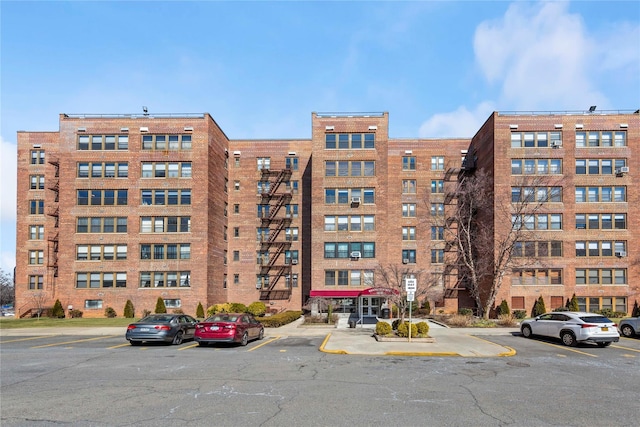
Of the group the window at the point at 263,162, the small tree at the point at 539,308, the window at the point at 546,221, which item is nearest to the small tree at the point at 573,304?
the small tree at the point at 539,308

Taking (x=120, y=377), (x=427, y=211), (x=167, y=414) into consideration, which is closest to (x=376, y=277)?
(x=427, y=211)

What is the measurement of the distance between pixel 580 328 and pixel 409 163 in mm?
32928

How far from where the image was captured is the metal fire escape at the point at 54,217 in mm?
48188

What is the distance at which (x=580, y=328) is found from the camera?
20797 mm

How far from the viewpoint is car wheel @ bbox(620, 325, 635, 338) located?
25875mm

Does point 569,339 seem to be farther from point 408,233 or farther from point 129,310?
point 129,310

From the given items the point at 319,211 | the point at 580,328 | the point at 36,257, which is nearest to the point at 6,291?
the point at 36,257

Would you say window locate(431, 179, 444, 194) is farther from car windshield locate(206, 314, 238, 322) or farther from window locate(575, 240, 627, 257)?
car windshield locate(206, 314, 238, 322)

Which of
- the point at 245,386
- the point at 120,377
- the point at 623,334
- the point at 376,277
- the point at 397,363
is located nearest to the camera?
the point at 245,386

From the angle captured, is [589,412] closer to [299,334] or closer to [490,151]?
[299,334]

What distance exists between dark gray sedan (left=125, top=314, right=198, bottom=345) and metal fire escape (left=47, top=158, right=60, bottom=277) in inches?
1274

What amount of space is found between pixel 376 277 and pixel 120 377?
33.0m

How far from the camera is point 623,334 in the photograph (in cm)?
2639

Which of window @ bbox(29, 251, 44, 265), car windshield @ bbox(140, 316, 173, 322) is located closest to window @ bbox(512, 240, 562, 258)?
car windshield @ bbox(140, 316, 173, 322)
